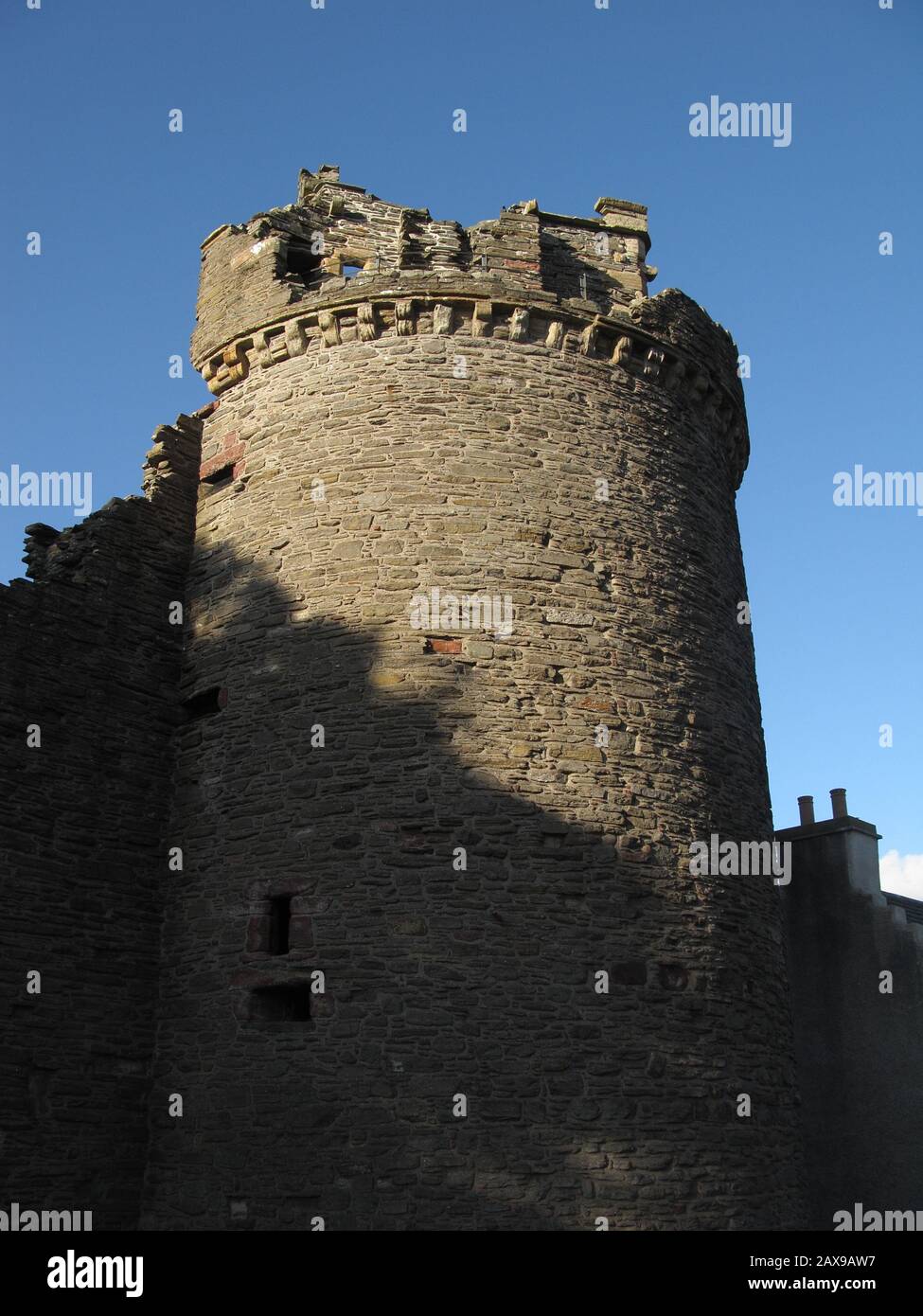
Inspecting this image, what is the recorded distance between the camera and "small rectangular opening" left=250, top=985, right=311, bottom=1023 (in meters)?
8.84

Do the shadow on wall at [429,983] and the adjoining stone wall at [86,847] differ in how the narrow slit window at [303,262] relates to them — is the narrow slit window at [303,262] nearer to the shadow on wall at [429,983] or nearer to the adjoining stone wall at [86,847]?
the adjoining stone wall at [86,847]

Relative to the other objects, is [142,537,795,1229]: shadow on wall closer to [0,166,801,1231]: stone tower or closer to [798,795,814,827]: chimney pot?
[0,166,801,1231]: stone tower

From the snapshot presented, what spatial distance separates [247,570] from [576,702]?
3.30m

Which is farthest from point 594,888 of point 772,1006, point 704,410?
point 704,410

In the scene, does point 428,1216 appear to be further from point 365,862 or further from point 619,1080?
point 365,862

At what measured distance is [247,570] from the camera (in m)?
10.5

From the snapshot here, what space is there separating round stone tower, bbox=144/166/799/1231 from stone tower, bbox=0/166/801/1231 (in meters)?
0.03

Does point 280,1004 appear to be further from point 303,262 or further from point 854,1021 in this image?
point 854,1021

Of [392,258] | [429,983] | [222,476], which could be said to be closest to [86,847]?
[429,983]

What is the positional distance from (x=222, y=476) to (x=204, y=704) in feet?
7.79

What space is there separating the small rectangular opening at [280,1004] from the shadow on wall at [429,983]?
0.06 feet

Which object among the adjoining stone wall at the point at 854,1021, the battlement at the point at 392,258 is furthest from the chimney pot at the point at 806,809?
the battlement at the point at 392,258

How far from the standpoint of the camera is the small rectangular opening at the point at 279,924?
29.6 ft

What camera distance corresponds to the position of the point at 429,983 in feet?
27.7
